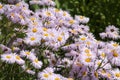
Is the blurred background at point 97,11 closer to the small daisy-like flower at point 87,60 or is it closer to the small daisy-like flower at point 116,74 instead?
the small daisy-like flower at point 116,74

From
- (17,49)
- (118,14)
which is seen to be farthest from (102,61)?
(118,14)

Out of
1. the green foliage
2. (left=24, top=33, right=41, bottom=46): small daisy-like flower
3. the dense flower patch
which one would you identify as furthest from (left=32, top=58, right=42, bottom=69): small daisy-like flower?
the green foliage

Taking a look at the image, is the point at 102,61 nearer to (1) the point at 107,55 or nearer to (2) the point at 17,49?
(1) the point at 107,55

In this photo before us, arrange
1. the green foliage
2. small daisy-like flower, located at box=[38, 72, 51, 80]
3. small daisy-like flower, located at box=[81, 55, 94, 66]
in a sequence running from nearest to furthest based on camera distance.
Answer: small daisy-like flower, located at box=[38, 72, 51, 80]
small daisy-like flower, located at box=[81, 55, 94, 66]
the green foliage

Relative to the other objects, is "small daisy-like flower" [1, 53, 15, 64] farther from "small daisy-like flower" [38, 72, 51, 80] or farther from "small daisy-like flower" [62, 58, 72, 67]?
"small daisy-like flower" [62, 58, 72, 67]

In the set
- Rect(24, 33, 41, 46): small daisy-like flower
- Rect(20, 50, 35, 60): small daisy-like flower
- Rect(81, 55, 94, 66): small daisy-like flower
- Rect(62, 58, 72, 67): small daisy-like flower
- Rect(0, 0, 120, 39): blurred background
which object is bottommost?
Rect(0, 0, 120, 39): blurred background

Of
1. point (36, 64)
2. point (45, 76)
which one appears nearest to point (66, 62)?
point (36, 64)

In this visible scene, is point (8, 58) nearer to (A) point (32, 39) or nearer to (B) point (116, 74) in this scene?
(A) point (32, 39)
